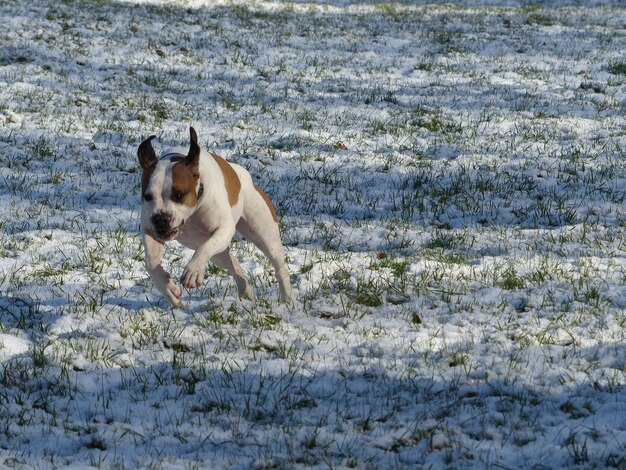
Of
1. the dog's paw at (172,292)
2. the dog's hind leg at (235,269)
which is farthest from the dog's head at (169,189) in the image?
the dog's hind leg at (235,269)

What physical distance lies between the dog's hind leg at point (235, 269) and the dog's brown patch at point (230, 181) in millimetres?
564

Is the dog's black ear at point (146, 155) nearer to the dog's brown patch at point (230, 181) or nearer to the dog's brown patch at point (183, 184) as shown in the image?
the dog's brown patch at point (183, 184)

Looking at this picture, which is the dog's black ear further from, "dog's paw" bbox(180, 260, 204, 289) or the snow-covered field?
the snow-covered field

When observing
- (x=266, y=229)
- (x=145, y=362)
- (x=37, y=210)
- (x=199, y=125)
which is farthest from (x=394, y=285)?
(x=199, y=125)

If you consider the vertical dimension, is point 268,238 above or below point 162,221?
below

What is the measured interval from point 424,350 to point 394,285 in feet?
3.86

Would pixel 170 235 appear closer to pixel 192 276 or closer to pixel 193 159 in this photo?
pixel 192 276

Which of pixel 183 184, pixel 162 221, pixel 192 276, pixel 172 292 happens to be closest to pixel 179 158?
pixel 183 184

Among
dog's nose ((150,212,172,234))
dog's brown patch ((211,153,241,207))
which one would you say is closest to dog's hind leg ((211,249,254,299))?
dog's brown patch ((211,153,241,207))

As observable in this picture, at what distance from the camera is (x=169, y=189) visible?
14.7 feet

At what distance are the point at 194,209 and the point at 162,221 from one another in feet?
0.89

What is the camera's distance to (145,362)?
15.1ft

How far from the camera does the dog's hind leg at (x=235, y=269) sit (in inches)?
221

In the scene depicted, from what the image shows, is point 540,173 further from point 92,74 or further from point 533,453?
point 92,74
